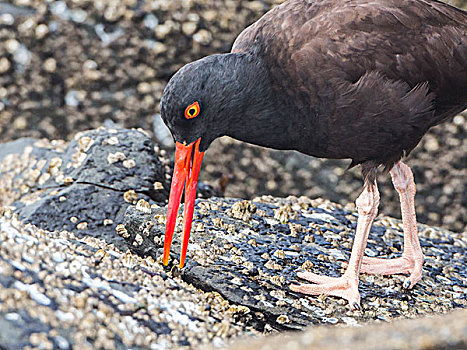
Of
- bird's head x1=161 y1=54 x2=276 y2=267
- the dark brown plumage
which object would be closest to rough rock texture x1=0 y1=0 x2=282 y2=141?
the dark brown plumage

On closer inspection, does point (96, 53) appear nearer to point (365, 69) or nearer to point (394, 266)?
point (365, 69)

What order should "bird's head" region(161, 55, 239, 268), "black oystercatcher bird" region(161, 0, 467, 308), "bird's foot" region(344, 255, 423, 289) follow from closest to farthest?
"bird's head" region(161, 55, 239, 268) → "black oystercatcher bird" region(161, 0, 467, 308) → "bird's foot" region(344, 255, 423, 289)

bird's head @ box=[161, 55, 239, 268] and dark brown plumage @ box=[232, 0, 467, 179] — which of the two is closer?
bird's head @ box=[161, 55, 239, 268]

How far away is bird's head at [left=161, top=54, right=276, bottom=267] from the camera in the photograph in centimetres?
317

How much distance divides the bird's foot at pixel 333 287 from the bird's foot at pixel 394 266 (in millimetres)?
343

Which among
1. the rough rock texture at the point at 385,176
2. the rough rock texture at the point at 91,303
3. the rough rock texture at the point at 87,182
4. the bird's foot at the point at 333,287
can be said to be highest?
the rough rock texture at the point at 91,303

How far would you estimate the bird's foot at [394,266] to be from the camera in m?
3.89

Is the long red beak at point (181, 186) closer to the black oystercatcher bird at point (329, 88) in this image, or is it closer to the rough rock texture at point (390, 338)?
the black oystercatcher bird at point (329, 88)

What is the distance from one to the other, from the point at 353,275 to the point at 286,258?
1.42 feet

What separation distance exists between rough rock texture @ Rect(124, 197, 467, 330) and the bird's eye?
80cm

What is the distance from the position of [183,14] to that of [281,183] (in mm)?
1989

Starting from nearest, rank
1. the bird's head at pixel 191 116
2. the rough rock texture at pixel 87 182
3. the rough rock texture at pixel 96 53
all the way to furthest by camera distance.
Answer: the bird's head at pixel 191 116
the rough rock texture at pixel 87 182
the rough rock texture at pixel 96 53

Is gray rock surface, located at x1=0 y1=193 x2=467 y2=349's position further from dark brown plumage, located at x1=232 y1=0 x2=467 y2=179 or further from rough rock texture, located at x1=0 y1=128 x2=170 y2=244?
dark brown plumage, located at x1=232 y1=0 x2=467 y2=179

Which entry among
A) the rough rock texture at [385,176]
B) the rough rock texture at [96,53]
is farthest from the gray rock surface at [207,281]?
the rough rock texture at [96,53]
